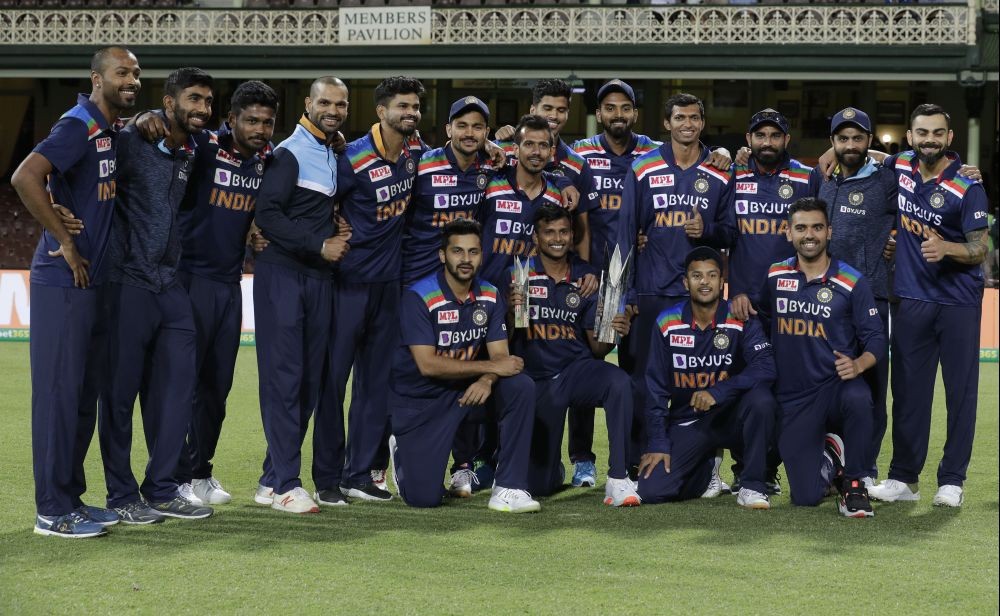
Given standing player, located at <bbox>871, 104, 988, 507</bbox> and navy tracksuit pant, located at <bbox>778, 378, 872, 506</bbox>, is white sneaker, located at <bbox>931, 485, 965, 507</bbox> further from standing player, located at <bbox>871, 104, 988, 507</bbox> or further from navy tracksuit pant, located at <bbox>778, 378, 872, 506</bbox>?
navy tracksuit pant, located at <bbox>778, 378, 872, 506</bbox>

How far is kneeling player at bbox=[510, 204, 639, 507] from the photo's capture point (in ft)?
25.9

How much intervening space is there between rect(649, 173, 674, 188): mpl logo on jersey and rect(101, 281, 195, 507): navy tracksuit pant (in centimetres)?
302

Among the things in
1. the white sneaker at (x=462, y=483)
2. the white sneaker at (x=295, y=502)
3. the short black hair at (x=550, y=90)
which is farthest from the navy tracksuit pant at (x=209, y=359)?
the short black hair at (x=550, y=90)

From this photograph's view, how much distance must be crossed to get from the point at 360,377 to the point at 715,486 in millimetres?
2271

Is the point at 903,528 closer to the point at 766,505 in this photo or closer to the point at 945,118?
the point at 766,505

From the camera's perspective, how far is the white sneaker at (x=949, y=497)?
25.6 ft

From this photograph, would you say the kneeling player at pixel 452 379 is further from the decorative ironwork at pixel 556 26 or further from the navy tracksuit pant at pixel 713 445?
the decorative ironwork at pixel 556 26

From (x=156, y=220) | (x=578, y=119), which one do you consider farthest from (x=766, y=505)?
(x=578, y=119)

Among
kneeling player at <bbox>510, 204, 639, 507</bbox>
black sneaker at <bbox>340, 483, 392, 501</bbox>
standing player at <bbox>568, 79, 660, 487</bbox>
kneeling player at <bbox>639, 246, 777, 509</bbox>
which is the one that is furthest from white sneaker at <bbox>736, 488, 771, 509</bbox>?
black sneaker at <bbox>340, 483, 392, 501</bbox>

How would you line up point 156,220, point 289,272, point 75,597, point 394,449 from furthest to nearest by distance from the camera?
point 394,449, point 289,272, point 156,220, point 75,597

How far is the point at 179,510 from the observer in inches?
278

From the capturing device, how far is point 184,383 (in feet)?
23.2

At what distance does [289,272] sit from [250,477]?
189 centimetres

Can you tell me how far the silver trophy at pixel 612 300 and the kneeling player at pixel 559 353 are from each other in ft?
→ 0.17
